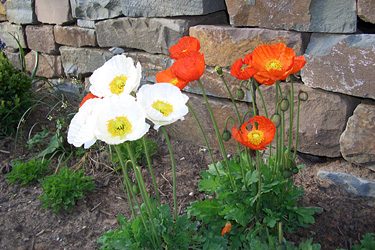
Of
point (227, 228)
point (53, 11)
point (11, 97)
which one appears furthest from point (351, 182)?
point (53, 11)

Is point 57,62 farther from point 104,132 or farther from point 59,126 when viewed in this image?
point 104,132

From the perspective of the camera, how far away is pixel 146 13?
2533 millimetres

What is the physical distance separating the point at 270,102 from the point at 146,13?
1.05 meters

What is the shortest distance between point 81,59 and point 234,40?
1.56m

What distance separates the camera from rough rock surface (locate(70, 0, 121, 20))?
107 inches

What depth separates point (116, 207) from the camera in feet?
7.51

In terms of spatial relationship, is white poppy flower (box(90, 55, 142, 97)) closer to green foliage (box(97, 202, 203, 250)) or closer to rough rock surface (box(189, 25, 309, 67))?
green foliage (box(97, 202, 203, 250))

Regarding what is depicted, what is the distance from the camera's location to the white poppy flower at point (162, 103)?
1.22 m

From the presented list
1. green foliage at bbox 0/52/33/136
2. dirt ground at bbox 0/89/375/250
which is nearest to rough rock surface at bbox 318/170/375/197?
dirt ground at bbox 0/89/375/250

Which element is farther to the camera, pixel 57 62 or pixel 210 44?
pixel 57 62

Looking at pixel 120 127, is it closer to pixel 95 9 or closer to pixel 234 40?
pixel 234 40

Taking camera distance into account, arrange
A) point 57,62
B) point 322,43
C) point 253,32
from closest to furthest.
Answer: point 322,43, point 253,32, point 57,62

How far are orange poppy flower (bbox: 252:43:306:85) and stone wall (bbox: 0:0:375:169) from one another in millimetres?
511

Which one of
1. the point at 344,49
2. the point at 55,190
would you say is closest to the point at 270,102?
the point at 344,49
